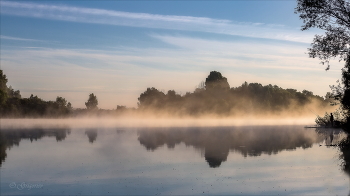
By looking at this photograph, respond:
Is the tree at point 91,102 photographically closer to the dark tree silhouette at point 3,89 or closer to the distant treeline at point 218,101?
the distant treeline at point 218,101

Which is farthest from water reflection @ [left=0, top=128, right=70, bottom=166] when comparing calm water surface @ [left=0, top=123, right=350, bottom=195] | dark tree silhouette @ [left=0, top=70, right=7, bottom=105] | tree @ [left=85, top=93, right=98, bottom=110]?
tree @ [left=85, top=93, right=98, bottom=110]

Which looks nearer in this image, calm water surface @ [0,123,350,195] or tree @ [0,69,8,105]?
calm water surface @ [0,123,350,195]

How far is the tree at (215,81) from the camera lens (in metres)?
127

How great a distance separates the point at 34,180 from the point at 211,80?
11371 cm

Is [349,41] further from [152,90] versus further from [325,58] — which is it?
[152,90]

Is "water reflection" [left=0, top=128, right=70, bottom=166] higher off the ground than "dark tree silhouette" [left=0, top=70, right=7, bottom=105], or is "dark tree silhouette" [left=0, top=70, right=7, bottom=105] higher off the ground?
"dark tree silhouette" [left=0, top=70, right=7, bottom=105]

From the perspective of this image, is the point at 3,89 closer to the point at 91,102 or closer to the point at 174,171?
the point at 91,102

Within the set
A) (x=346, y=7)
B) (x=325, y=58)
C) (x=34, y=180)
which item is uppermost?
(x=346, y=7)

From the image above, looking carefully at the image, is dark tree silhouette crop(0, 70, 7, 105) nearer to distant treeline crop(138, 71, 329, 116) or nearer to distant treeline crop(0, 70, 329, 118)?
distant treeline crop(0, 70, 329, 118)

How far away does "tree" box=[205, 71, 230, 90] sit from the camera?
12700 cm

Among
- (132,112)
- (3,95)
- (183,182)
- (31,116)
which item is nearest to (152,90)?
(132,112)

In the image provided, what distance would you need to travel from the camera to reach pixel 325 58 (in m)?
25.1

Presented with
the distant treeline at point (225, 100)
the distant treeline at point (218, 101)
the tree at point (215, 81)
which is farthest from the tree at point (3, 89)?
the tree at point (215, 81)

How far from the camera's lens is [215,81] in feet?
417
